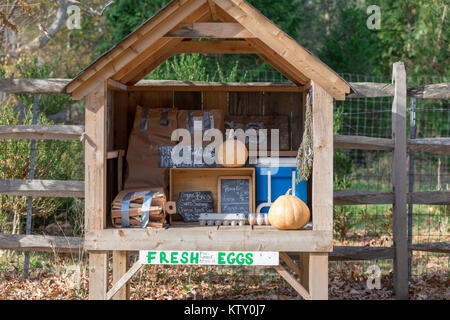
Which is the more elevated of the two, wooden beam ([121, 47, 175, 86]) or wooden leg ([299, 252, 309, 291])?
wooden beam ([121, 47, 175, 86])

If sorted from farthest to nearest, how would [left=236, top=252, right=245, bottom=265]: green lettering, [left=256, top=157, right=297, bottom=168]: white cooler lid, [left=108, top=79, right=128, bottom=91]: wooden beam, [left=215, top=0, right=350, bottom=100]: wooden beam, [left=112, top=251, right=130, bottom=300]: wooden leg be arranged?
[left=112, top=251, right=130, bottom=300]: wooden leg < [left=256, top=157, right=297, bottom=168]: white cooler lid < [left=108, top=79, right=128, bottom=91]: wooden beam < [left=236, top=252, right=245, bottom=265]: green lettering < [left=215, top=0, right=350, bottom=100]: wooden beam

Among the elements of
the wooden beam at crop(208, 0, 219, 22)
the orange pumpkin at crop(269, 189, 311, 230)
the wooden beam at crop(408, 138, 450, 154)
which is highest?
the wooden beam at crop(208, 0, 219, 22)

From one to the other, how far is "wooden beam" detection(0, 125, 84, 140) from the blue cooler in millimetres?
2047

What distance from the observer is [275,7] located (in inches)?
538

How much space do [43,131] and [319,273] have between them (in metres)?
3.38

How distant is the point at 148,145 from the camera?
5590 millimetres

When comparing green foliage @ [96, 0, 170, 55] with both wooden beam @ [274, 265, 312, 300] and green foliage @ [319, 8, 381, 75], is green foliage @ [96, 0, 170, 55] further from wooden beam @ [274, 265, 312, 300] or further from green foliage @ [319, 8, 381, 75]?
wooden beam @ [274, 265, 312, 300]

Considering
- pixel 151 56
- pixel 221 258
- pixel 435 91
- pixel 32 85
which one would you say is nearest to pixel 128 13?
pixel 32 85

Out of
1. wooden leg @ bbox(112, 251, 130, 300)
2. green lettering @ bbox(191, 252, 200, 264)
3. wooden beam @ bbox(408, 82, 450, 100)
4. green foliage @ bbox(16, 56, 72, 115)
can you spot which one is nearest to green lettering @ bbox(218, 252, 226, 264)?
green lettering @ bbox(191, 252, 200, 264)

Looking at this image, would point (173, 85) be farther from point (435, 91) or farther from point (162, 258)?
point (435, 91)

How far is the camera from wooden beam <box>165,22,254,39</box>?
4535 millimetres
